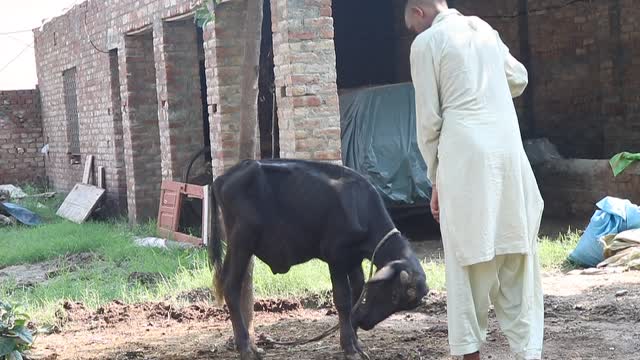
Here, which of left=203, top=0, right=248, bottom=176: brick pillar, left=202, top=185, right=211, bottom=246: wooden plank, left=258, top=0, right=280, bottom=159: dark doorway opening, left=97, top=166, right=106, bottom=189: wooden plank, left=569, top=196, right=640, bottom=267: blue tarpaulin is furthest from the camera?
left=97, top=166, right=106, bottom=189: wooden plank

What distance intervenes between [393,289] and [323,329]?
162cm

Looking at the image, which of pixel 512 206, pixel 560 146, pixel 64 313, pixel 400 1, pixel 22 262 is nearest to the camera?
pixel 512 206

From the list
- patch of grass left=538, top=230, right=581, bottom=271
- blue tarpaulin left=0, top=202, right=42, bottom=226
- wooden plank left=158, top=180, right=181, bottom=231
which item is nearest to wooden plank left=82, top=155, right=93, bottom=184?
blue tarpaulin left=0, top=202, right=42, bottom=226

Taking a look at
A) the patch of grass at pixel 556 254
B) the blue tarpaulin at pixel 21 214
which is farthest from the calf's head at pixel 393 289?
the blue tarpaulin at pixel 21 214

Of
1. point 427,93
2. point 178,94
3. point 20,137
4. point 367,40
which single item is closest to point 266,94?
point 178,94

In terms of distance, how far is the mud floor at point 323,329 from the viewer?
18.7 ft

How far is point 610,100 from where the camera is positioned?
538 inches

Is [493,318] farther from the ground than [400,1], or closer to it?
closer to it

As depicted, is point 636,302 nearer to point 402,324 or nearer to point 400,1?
point 402,324

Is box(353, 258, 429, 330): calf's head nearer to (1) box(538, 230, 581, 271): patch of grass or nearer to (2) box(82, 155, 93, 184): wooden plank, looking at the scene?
(1) box(538, 230, 581, 271): patch of grass

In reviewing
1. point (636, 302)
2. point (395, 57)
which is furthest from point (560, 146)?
point (636, 302)

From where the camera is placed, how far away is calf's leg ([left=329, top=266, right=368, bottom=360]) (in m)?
5.53

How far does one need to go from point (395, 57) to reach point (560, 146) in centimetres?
334

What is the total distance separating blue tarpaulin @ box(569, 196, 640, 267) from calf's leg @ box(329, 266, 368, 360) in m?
3.76
